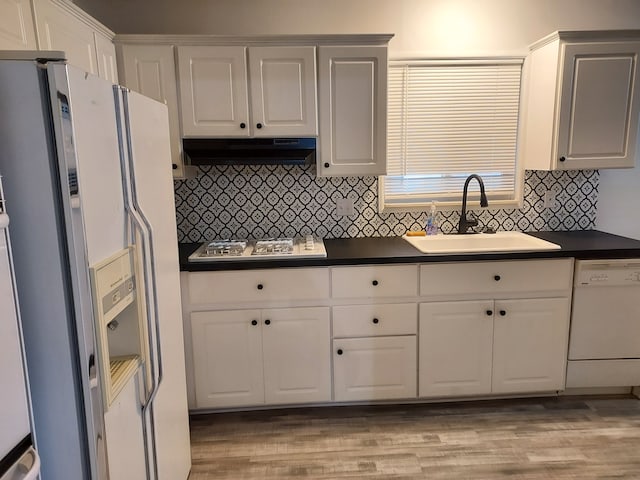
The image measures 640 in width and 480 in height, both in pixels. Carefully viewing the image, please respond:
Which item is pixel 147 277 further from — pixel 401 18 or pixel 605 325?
pixel 605 325

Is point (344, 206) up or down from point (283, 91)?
down

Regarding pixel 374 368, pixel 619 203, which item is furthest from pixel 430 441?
pixel 619 203

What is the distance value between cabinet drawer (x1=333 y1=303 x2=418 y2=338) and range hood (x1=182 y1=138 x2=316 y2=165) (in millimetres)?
900

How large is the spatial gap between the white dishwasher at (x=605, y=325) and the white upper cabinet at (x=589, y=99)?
0.66 m

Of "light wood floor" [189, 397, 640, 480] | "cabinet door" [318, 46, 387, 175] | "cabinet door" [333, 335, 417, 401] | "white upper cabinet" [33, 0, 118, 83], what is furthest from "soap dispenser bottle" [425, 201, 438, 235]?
"white upper cabinet" [33, 0, 118, 83]

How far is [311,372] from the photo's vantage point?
7.89 feet

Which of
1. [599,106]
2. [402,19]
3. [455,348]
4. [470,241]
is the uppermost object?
[402,19]

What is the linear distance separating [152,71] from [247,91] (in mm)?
519

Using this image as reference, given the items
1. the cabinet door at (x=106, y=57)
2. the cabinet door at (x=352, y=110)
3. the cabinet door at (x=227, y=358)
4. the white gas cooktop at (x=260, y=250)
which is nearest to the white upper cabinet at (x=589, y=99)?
the cabinet door at (x=352, y=110)

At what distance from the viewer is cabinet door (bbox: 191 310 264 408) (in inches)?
91.7

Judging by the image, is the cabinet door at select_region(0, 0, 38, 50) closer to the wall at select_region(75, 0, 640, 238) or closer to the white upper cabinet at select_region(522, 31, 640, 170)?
the wall at select_region(75, 0, 640, 238)

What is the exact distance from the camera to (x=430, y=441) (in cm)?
225

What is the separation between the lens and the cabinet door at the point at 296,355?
92.5 inches

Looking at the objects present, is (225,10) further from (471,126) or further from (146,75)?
(471,126)
